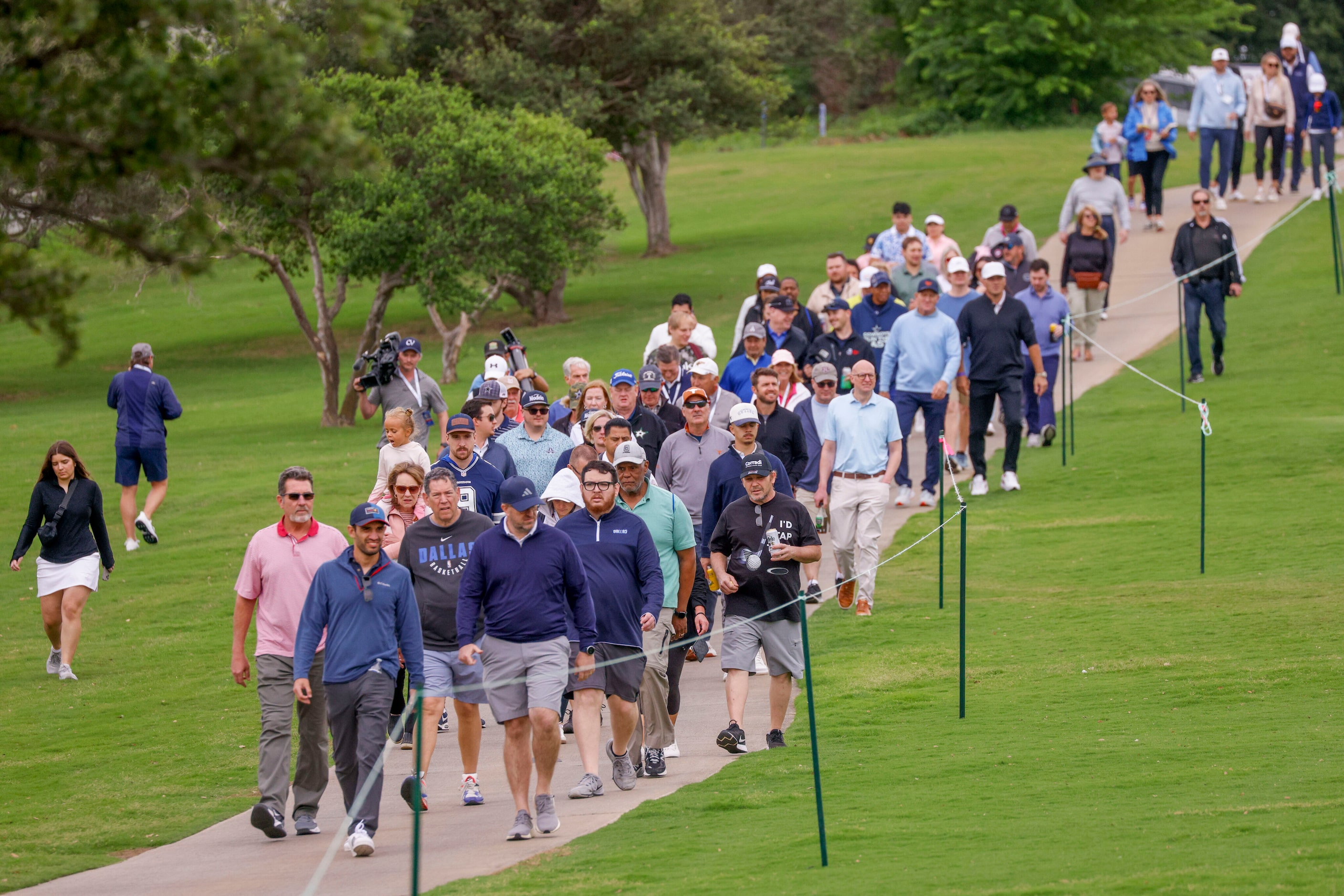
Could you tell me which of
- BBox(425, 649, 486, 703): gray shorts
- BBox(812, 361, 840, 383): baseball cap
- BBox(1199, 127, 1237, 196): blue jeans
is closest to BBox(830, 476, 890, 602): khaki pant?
BBox(812, 361, 840, 383): baseball cap

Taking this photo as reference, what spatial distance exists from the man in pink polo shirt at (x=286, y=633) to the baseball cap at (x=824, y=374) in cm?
573

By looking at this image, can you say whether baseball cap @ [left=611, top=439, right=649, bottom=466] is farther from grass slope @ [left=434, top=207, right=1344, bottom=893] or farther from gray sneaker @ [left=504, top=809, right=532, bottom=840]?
gray sneaker @ [left=504, top=809, right=532, bottom=840]

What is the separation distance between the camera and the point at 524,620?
938cm

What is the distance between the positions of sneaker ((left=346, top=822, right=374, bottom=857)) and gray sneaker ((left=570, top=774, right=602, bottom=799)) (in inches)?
53.6

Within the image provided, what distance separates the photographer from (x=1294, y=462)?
18.2m

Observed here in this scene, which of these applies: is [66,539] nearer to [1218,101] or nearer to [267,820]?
[267,820]

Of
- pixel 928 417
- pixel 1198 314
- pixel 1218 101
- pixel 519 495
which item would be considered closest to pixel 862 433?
pixel 928 417

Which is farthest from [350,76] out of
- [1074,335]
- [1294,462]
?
[1294,462]

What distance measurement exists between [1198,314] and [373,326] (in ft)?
48.5

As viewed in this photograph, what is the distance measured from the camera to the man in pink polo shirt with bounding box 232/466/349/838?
982cm

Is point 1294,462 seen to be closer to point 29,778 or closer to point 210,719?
point 210,719

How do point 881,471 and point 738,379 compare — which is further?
point 738,379

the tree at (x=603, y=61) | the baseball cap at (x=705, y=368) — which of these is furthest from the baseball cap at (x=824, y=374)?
the tree at (x=603, y=61)

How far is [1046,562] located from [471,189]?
1720cm
